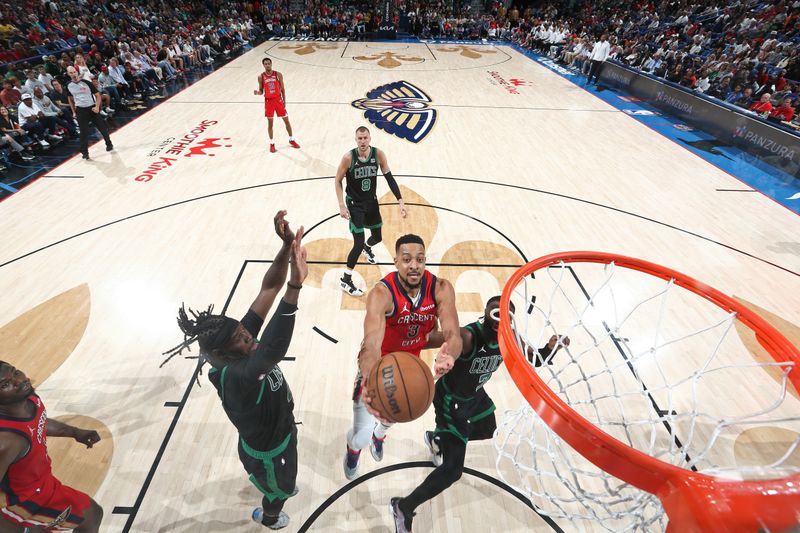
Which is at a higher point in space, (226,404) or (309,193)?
(226,404)

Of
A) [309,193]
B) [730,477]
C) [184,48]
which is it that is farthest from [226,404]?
[184,48]

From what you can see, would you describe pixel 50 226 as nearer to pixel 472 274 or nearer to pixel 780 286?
pixel 472 274

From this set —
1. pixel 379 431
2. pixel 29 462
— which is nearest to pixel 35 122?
pixel 29 462

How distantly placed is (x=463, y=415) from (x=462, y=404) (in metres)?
0.08

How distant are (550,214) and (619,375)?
337cm

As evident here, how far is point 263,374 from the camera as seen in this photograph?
2039 mm

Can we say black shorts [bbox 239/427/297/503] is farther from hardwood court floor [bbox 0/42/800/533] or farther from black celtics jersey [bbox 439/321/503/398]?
black celtics jersey [bbox 439/321/503/398]

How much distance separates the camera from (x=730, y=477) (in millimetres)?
1365

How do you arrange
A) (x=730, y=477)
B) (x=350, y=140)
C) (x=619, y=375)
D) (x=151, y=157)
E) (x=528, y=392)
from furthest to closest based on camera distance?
(x=350, y=140)
(x=151, y=157)
(x=619, y=375)
(x=528, y=392)
(x=730, y=477)

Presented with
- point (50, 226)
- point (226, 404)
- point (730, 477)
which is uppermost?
point (730, 477)

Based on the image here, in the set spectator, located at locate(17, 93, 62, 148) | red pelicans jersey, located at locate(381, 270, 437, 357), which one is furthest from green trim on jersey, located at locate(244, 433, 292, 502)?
spectator, located at locate(17, 93, 62, 148)

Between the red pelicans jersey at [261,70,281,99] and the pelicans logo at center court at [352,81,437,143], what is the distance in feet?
9.13

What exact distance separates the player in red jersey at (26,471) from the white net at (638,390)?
106 inches

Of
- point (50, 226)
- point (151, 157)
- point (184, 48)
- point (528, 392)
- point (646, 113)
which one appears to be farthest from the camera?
point (184, 48)
